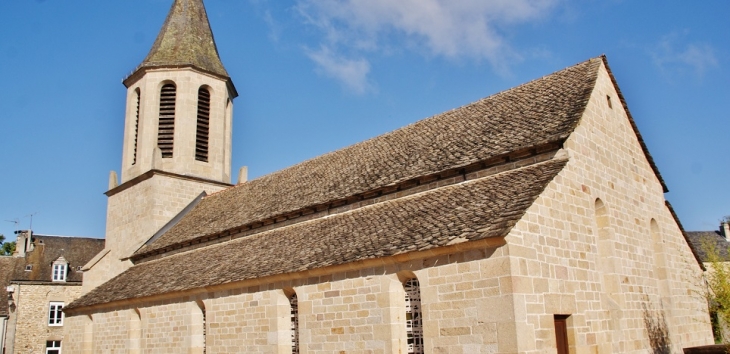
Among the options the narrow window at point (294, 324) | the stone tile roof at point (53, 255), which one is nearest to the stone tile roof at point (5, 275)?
the stone tile roof at point (53, 255)

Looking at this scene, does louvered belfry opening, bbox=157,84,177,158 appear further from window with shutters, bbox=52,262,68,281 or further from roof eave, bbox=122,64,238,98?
window with shutters, bbox=52,262,68,281

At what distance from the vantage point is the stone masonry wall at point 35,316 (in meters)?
30.0

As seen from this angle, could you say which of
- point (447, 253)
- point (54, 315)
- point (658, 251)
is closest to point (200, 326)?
point (447, 253)

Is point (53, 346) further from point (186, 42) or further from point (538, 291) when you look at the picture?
point (538, 291)

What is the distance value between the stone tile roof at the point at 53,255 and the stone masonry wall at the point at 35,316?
0.76 metres

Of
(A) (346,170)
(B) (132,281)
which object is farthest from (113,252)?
(A) (346,170)

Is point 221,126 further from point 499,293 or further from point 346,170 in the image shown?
point 499,293

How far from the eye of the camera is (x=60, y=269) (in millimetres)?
33281

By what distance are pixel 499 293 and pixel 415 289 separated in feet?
7.26

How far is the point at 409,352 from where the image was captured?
34.8 ft

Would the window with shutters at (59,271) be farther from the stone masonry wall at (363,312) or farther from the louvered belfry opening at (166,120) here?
the stone masonry wall at (363,312)

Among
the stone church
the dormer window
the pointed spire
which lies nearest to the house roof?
the pointed spire

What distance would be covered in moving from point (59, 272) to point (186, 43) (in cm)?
1735

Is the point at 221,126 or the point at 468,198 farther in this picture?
the point at 221,126
